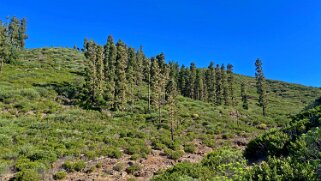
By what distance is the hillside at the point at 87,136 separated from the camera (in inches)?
835

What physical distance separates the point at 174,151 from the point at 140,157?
177 inches

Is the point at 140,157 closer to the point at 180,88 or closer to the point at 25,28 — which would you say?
the point at 180,88

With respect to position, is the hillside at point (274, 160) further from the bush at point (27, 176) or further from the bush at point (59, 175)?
the bush at point (27, 176)

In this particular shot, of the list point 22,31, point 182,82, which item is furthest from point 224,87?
point 22,31

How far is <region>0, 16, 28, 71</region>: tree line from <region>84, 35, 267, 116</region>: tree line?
19.0m

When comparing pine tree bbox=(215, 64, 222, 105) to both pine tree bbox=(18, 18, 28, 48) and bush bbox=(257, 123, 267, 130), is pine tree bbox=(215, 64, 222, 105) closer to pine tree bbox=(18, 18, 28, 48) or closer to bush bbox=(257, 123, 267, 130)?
bush bbox=(257, 123, 267, 130)

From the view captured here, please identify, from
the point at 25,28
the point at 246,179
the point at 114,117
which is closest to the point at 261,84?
the point at 114,117

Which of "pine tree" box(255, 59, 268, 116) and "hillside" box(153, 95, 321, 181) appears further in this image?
"pine tree" box(255, 59, 268, 116)

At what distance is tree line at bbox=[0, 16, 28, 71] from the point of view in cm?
6080

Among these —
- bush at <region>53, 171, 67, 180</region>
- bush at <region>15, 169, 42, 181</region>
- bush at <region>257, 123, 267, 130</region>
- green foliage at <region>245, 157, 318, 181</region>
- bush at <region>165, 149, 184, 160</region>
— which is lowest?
bush at <region>53, 171, 67, 180</region>

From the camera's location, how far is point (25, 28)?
96.1 metres

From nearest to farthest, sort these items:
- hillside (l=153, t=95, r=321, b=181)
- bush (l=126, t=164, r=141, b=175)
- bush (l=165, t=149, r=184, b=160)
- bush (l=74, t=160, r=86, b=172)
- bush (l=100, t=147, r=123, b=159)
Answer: hillside (l=153, t=95, r=321, b=181), bush (l=74, t=160, r=86, b=172), bush (l=126, t=164, r=141, b=175), bush (l=100, t=147, r=123, b=159), bush (l=165, t=149, r=184, b=160)

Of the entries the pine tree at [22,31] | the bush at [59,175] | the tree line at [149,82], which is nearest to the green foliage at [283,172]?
the bush at [59,175]

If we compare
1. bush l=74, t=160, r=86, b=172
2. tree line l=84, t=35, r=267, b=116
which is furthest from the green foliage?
tree line l=84, t=35, r=267, b=116
